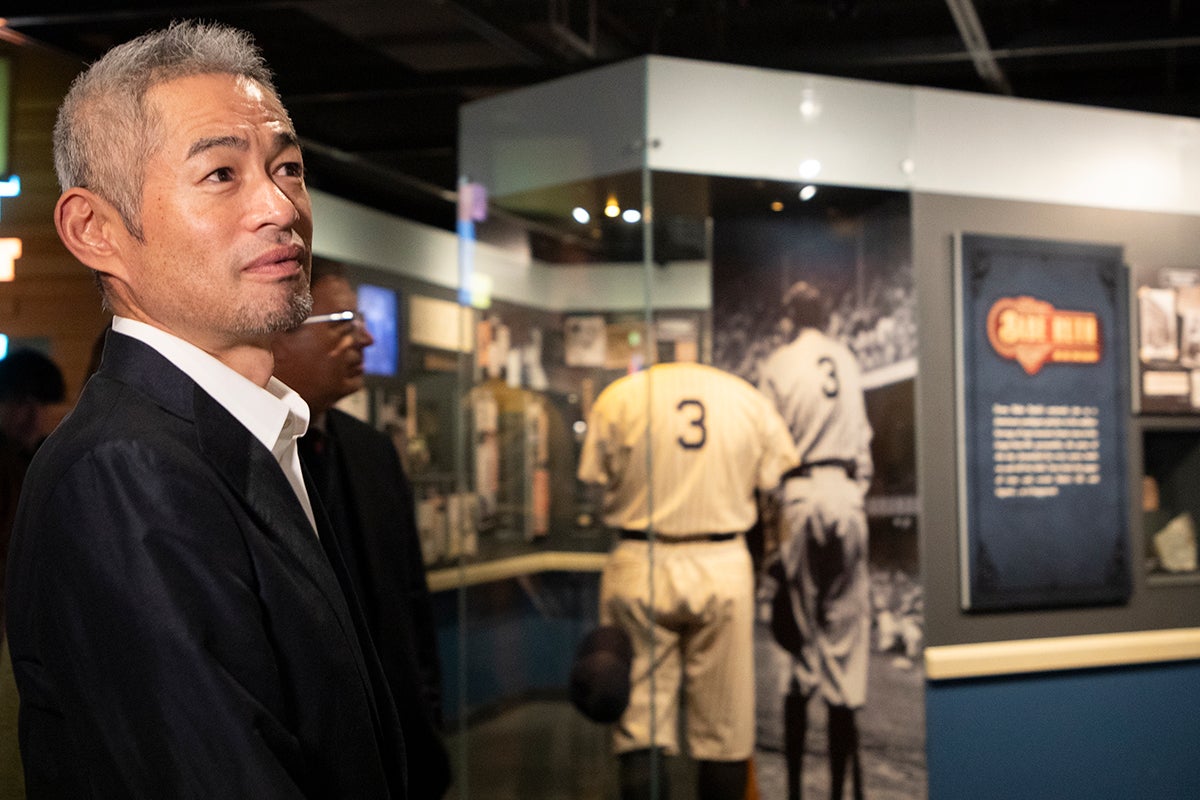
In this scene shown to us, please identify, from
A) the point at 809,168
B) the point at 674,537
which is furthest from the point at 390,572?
the point at 809,168

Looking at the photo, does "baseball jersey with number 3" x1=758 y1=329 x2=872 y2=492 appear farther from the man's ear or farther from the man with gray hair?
the man's ear

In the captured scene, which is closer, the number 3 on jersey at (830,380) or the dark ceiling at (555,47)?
the number 3 on jersey at (830,380)

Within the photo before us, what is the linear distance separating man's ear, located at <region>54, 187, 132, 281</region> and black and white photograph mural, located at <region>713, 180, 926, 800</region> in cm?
287

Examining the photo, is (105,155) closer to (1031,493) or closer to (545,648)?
(545,648)

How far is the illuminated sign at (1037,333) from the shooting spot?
4.21m

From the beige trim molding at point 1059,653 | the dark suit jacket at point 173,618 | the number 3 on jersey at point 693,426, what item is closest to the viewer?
the dark suit jacket at point 173,618

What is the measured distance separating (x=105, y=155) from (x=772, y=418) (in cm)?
296

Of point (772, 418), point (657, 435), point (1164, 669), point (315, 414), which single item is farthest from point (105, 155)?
point (1164, 669)

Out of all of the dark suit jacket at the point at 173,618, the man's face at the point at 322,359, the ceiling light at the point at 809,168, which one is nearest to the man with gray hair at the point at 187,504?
the dark suit jacket at the point at 173,618

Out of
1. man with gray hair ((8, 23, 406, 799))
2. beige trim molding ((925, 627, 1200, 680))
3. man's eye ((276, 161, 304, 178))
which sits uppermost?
man's eye ((276, 161, 304, 178))

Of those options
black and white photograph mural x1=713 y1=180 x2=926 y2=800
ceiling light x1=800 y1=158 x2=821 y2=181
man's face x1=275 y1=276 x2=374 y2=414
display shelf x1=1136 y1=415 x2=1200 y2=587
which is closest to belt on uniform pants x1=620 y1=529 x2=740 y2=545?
black and white photograph mural x1=713 y1=180 x2=926 y2=800

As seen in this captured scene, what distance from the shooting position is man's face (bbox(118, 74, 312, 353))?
121 cm

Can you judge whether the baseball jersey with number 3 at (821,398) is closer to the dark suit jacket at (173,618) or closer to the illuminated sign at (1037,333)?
the illuminated sign at (1037,333)

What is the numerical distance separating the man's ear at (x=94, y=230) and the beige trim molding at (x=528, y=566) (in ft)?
8.02
